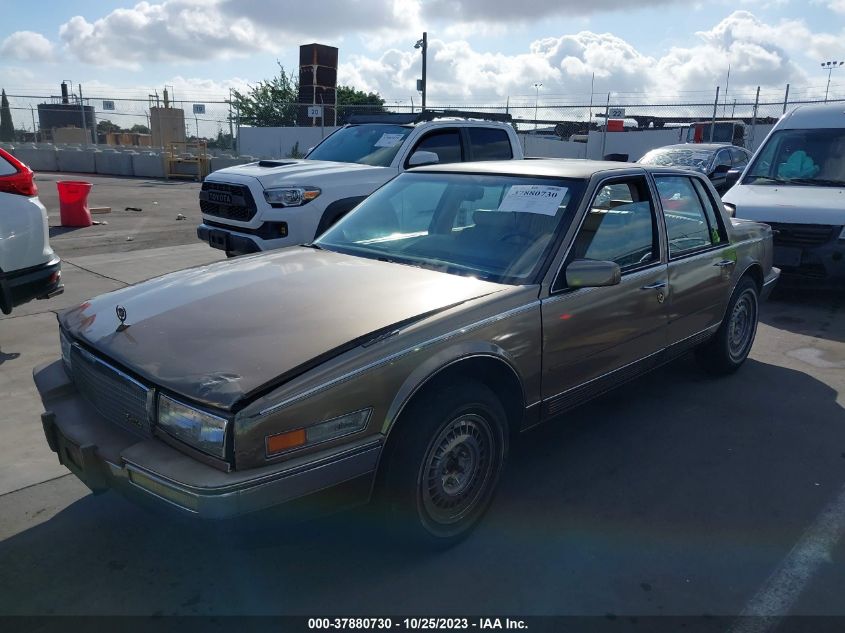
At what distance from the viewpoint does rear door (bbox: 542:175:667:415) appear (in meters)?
3.41

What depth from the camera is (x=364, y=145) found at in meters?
8.47

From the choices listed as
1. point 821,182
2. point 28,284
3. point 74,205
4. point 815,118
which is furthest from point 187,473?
point 74,205

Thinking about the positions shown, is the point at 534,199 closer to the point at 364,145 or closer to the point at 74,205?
the point at 364,145

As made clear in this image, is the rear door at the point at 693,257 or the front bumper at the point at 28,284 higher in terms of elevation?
the rear door at the point at 693,257

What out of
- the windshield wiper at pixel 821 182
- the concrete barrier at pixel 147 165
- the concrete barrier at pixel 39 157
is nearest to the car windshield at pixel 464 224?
the windshield wiper at pixel 821 182

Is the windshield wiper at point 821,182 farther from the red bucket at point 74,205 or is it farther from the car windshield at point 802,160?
the red bucket at point 74,205

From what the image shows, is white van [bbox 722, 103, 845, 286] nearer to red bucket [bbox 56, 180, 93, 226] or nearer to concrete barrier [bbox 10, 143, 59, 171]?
red bucket [bbox 56, 180, 93, 226]

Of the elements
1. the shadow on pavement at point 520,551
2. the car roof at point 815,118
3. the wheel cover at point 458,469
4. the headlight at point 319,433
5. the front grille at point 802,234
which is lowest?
the shadow on pavement at point 520,551

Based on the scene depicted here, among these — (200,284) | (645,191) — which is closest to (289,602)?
(200,284)

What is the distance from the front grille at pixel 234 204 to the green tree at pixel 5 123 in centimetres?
2952

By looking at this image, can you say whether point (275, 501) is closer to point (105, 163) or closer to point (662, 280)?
point (662, 280)

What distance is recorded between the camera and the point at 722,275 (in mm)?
4832

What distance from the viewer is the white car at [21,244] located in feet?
16.5

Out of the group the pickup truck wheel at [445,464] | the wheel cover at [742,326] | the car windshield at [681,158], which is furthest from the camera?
the car windshield at [681,158]
